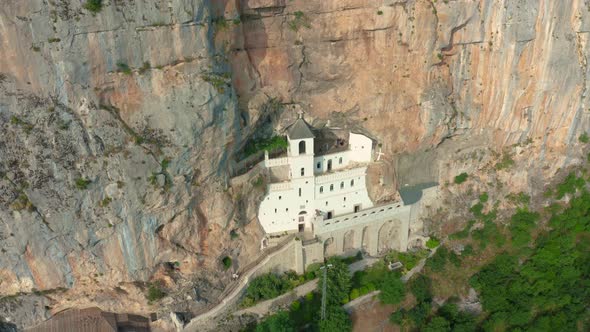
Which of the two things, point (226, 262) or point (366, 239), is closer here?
point (226, 262)

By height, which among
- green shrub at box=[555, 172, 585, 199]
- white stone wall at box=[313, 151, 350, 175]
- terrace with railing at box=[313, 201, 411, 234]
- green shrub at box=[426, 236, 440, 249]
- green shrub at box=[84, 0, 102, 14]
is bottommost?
green shrub at box=[426, 236, 440, 249]

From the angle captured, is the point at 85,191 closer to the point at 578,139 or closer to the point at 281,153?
the point at 281,153

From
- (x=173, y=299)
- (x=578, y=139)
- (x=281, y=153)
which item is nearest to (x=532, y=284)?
(x=578, y=139)

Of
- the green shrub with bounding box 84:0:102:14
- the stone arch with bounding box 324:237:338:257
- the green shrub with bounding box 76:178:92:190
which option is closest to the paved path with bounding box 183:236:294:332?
the stone arch with bounding box 324:237:338:257

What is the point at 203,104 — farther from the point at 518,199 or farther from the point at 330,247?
the point at 518,199

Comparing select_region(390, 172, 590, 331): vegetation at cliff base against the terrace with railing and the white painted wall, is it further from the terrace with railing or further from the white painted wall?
the white painted wall

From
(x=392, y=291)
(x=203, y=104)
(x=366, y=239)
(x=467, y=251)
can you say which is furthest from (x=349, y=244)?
(x=203, y=104)

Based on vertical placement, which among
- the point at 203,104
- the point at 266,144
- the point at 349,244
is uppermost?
the point at 203,104
